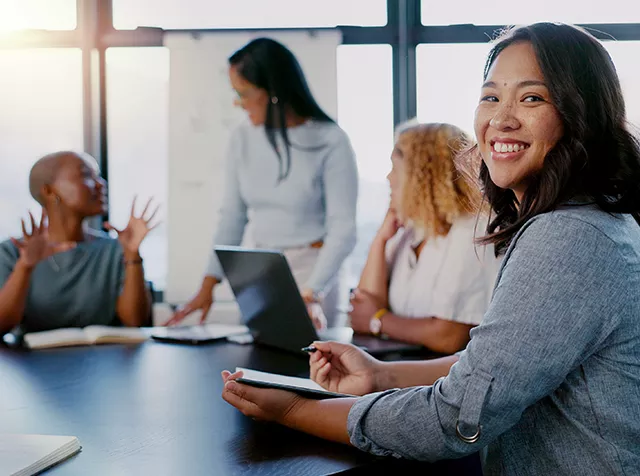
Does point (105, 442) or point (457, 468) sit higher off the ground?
point (105, 442)

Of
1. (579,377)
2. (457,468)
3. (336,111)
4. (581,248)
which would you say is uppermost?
(336,111)

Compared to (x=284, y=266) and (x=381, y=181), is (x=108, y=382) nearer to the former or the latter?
(x=284, y=266)

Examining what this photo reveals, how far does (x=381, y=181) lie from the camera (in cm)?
400

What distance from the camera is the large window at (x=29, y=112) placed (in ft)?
13.1

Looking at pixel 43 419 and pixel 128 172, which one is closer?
pixel 43 419

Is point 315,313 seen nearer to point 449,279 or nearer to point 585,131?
point 449,279

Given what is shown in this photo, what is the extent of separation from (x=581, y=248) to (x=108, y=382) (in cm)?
114

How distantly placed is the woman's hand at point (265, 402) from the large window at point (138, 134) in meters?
2.73

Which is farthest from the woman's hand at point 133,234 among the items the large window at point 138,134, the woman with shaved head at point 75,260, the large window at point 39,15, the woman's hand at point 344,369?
the large window at point 39,15

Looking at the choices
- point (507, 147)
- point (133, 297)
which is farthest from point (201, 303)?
point (507, 147)

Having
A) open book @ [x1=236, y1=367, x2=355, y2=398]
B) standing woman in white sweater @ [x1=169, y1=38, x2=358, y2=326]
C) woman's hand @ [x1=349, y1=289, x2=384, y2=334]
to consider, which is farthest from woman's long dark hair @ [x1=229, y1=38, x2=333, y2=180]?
open book @ [x1=236, y1=367, x2=355, y2=398]

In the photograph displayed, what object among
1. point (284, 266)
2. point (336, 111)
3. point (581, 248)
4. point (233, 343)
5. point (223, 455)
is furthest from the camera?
point (336, 111)

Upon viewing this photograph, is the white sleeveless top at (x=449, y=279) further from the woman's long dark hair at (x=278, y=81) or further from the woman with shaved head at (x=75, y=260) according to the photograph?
the woman's long dark hair at (x=278, y=81)

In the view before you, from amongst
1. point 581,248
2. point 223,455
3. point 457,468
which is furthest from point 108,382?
point 581,248
